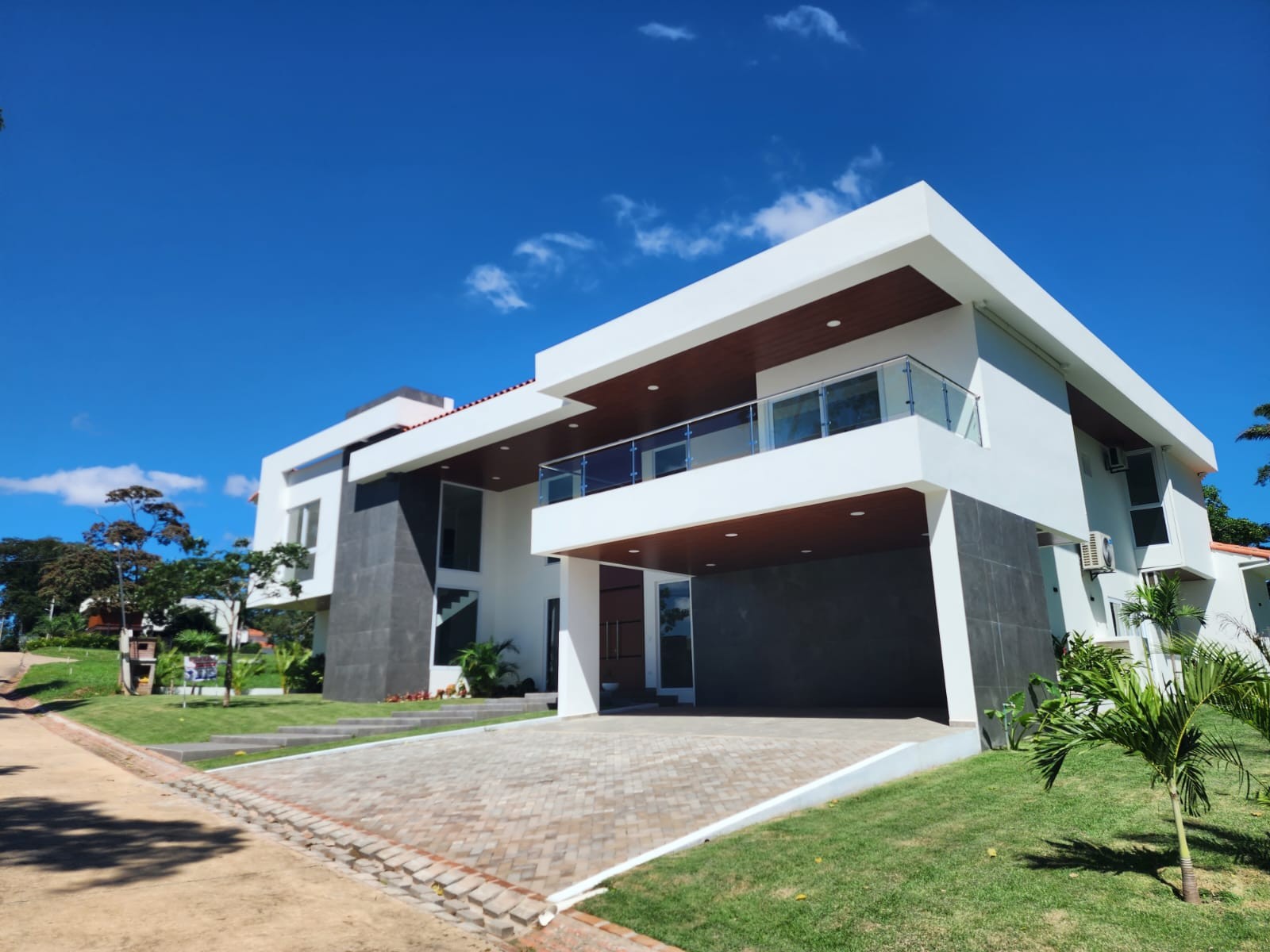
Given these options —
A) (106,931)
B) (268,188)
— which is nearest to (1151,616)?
(106,931)

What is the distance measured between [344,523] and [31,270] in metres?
12.1

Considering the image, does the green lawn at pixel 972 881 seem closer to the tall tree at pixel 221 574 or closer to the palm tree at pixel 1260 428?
the tall tree at pixel 221 574

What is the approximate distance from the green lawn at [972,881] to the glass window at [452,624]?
15.1 meters

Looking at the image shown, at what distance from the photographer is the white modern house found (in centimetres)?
1075

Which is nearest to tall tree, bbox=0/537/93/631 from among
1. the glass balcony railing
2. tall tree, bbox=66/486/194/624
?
tall tree, bbox=66/486/194/624

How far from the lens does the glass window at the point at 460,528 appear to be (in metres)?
20.9

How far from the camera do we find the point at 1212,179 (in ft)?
49.0

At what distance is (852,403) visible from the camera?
10773mm

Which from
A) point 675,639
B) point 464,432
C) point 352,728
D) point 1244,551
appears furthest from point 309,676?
point 1244,551

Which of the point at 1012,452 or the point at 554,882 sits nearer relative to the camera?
the point at 554,882

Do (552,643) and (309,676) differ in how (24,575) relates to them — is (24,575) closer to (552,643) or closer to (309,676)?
(309,676)

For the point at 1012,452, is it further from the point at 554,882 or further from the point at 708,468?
the point at 554,882

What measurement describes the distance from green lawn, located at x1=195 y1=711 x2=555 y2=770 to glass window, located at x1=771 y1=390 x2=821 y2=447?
7792mm

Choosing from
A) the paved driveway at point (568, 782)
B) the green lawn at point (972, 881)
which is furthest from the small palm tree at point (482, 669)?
the green lawn at point (972, 881)
